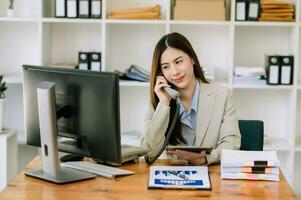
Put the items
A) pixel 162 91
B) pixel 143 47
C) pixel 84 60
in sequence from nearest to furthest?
pixel 162 91 < pixel 84 60 < pixel 143 47

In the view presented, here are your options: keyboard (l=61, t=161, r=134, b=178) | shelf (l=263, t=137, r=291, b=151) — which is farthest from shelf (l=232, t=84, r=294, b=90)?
keyboard (l=61, t=161, r=134, b=178)

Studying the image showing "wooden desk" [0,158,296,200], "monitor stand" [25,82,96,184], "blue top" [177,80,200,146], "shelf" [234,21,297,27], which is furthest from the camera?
"shelf" [234,21,297,27]

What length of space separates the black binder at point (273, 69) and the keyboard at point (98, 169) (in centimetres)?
201

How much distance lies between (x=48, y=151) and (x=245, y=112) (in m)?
2.42

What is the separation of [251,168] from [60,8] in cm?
236

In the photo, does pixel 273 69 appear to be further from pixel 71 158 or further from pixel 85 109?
pixel 85 109

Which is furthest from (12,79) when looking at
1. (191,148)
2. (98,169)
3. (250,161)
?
(250,161)

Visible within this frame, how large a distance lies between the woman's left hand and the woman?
359 millimetres

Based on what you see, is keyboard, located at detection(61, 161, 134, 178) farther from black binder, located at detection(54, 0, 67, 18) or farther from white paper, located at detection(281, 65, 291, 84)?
white paper, located at detection(281, 65, 291, 84)

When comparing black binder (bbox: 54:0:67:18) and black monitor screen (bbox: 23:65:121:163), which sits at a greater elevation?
black binder (bbox: 54:0:67:18)

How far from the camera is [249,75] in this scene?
406cm

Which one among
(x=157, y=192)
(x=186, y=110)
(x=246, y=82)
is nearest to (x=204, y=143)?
(x=186, y=110)

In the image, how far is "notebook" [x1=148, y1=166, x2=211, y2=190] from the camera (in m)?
2.14

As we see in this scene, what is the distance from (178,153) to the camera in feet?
7.98
